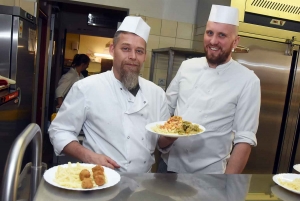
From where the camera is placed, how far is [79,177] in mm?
852

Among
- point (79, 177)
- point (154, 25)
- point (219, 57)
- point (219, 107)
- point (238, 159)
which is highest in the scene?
point (154, 25)

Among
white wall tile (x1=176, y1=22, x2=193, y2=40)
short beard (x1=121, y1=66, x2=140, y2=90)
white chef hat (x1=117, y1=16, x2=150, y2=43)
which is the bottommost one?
short beard (x1=121, y1=66, x2=140, y2=90)

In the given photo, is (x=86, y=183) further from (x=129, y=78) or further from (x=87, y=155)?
(x=129, y=78)

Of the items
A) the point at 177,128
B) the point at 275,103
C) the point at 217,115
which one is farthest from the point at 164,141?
the point at 275,103

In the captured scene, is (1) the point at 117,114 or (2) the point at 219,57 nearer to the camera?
(1) the point at 117,114

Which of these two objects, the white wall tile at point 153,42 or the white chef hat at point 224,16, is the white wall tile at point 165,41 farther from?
the white chef hat at point 224,16

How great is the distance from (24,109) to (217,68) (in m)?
1.85

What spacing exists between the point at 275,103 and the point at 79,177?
2.40 metres

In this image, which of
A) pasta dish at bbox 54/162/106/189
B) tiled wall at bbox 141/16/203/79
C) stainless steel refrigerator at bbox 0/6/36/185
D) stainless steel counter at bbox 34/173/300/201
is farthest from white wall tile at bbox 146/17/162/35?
pasta dish at bbox 54/162/106/189

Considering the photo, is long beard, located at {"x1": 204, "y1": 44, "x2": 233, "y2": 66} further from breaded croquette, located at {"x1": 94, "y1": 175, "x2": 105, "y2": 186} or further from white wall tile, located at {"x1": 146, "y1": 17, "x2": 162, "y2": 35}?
white wall tile, located at {"x1": 146, "y1": 17, "x2": 162, "y2": 35}

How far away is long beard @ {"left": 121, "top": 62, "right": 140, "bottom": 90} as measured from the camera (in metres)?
1.42

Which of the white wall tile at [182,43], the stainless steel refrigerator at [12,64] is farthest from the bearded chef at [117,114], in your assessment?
the white wall tile at [182,43]

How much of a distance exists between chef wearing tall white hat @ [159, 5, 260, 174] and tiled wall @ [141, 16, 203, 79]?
1.44 metres

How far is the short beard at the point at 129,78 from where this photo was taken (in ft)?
4.65
